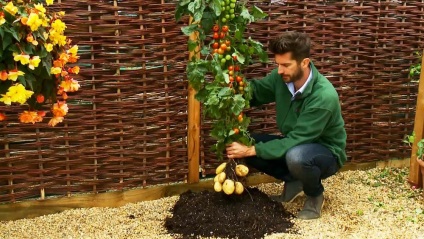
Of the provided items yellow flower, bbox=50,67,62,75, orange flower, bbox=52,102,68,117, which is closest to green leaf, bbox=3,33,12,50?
yellow flower, bbox=50,67,62,75

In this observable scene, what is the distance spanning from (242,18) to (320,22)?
39.2 inches

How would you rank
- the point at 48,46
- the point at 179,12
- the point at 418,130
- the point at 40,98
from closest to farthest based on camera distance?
1. the point at 48,46
2. the point at 40,98
3. the point at 179,12
4. the point at 418,130

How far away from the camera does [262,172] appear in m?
3.95

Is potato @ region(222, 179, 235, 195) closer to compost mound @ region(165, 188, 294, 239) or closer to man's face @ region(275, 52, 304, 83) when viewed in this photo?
compost mound @ region(165, 188, 294, 239)

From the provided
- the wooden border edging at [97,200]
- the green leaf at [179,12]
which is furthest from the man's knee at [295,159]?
the green leaf at [179,12]

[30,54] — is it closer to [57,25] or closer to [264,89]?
[57,25]

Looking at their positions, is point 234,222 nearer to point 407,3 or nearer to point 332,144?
point 332,144

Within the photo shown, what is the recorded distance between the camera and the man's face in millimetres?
3291

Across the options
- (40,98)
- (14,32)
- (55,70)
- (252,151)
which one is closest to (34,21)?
(14,32)

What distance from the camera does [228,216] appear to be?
325cm

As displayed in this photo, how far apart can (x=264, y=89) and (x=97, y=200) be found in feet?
4.64

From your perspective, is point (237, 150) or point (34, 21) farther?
point (237, 150)

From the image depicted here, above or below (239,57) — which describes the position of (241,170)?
below

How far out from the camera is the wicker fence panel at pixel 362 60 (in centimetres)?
379
